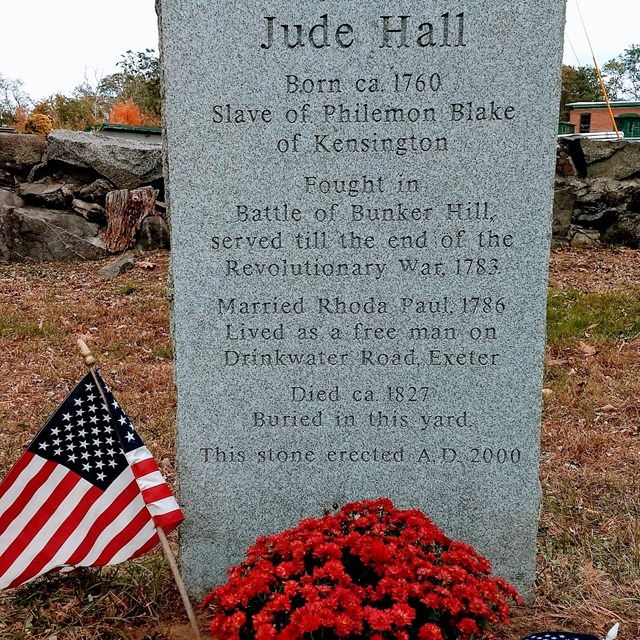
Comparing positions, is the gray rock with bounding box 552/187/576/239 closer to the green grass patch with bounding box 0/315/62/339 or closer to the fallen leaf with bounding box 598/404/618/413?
the fallen leaf with bounding box 598/404/618/413

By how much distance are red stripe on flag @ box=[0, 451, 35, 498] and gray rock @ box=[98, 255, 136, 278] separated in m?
6.63

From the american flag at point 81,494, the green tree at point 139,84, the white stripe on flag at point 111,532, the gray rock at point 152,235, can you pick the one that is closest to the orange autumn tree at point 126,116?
the green tree at point 139,84

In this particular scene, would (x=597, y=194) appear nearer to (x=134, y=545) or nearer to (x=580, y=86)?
(x=134, y=545)

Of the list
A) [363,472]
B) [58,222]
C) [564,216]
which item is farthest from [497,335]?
[58,222]

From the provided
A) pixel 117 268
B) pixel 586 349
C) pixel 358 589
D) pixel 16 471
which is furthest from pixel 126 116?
pixel 358 589

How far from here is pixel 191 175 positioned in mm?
2998

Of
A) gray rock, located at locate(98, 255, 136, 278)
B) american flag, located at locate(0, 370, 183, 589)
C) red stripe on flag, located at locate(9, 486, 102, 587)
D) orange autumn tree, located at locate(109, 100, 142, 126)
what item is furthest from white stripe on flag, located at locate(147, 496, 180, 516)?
orange autumn tree, located at locate(109, 100, 142, 126)

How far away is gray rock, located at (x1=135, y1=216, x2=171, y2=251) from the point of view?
34.3 ft

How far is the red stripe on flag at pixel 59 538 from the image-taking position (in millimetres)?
3051

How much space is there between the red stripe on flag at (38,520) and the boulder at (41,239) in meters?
7.67

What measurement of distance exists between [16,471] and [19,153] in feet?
30.0

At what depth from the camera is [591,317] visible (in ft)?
24.0

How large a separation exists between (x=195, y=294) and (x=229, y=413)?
0.56 meters

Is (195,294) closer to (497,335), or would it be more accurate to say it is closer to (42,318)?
(497,335)
